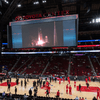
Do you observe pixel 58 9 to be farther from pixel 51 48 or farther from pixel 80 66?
pixel 80 66

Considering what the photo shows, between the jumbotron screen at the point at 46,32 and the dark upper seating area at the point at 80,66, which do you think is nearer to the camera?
the jumbotron screen at the point at 46,32

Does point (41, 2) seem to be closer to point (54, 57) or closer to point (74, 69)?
point (74, 69)

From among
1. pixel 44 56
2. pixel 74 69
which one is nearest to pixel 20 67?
pixel 44 56

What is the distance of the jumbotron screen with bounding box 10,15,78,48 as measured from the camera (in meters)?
14.0

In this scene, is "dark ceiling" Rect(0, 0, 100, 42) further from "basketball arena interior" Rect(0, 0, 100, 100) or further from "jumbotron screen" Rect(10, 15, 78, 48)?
"jumbotron screen" Rect(10, 15, 78, 48)

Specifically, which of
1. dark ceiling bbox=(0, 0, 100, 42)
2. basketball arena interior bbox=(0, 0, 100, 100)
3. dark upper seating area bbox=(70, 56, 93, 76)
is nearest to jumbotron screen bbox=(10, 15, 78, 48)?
basketball arena interior bbox=(0, 0, 100, 100)

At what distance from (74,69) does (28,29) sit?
2183 centimetres

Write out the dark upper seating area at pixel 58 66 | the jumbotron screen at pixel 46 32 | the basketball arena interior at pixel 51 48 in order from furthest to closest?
1. the dark upper seating area at pixel 58 66
2. the basketball arena interior at pixel 51 48
3. the jumbotron screen at pixel 46 32

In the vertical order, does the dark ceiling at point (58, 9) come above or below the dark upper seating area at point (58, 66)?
above

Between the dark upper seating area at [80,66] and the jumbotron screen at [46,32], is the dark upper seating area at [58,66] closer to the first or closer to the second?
the dark upper seating area at [80,66]

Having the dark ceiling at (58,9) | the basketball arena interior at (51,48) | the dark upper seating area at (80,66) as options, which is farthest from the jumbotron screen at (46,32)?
the dark upper seating area at (80,66)

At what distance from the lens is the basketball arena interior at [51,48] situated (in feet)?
46.7

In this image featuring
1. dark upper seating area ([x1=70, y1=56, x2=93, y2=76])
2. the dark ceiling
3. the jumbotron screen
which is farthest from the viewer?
dark upper seating area ([x1=70, y1=56, x2=93, y2=76])

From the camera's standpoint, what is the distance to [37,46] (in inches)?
613
